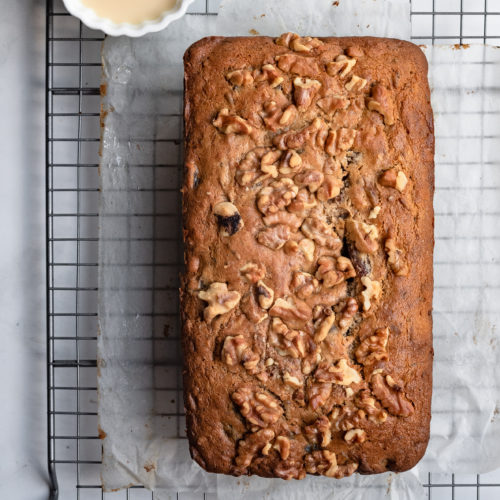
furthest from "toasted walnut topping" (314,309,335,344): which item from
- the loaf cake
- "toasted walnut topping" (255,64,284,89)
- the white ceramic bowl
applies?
the white ceramic bowl

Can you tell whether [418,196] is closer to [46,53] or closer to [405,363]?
[405,363]

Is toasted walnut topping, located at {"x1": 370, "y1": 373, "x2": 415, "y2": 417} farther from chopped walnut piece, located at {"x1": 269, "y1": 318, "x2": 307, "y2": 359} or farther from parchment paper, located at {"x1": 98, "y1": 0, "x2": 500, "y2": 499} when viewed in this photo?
parchment paper, located at {"x1": 98, "y1": 0, "x2": 500, "y2": 499}

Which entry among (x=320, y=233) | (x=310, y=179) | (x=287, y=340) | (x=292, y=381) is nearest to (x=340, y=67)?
(x=310, y=179)

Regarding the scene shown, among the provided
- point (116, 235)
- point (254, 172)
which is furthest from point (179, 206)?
point (254, 172)

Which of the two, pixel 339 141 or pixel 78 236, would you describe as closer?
pixel 339 141

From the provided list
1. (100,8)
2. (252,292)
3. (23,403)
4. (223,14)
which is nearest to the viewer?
(252,292)

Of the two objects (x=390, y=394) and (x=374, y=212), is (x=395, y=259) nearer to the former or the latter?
(x=374, y=212)
